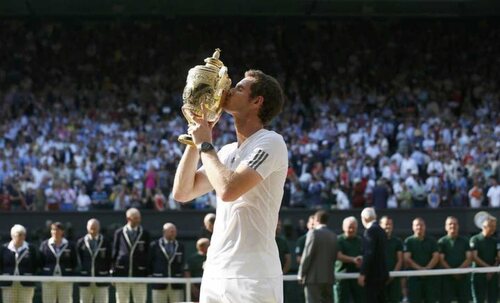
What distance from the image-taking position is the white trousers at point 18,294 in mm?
12469

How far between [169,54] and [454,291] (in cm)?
1762

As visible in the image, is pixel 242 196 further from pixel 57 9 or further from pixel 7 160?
pixel 57 9

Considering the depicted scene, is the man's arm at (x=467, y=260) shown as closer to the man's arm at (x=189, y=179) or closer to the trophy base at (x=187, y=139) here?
the man's arm at (x=189, y=179)

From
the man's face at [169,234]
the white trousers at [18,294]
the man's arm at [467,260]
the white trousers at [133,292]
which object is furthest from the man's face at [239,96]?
the man's arm at [467,260]

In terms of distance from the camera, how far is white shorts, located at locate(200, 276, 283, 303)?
445 cm

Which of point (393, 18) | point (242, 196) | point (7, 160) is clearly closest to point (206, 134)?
point (242, 196)

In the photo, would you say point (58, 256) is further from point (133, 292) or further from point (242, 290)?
point (242, 290)

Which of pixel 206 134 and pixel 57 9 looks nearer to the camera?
pixel 206 134

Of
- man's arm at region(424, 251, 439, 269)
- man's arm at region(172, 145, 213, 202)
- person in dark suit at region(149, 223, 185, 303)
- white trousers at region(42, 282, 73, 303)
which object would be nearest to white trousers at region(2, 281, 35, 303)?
white trousers at region(42, 282, 73, 303)

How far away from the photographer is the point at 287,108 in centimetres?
2677

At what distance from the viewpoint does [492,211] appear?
19891 millimetres

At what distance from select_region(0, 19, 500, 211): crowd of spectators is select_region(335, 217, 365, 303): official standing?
7173 mm

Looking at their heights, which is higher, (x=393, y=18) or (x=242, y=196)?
(x=393, y=18)

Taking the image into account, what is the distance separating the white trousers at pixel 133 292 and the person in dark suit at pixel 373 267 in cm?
248
